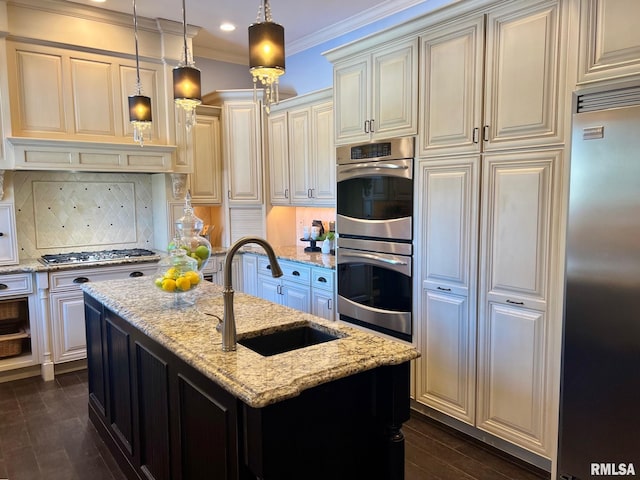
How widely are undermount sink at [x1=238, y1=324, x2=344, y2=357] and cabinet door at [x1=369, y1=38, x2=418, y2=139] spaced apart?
1594 mm

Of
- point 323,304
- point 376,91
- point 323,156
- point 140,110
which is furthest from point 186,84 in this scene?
point 323,304

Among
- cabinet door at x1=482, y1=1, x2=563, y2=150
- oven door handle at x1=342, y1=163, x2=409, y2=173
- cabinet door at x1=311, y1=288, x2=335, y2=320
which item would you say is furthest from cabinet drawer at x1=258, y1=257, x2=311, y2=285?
cabinet door at x1=482, y1=1, x2=563, y2=150

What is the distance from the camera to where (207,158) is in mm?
4848

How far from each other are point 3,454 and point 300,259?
2488 millimetres

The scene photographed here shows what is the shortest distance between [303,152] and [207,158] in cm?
118

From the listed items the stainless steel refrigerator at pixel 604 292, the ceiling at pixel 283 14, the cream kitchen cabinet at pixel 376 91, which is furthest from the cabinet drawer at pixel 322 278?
the ceiling at pixel 283 14

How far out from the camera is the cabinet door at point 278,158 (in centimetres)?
457

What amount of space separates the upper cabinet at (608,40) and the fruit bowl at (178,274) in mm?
2086

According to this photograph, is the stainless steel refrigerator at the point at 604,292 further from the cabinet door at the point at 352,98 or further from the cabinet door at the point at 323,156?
the cabinet door at the point at 323,156

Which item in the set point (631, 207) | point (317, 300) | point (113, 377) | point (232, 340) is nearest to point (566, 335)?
point (631, 207)

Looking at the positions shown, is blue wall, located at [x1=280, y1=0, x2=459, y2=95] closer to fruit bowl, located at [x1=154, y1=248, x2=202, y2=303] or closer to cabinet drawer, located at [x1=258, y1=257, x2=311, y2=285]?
cabinet drawer, located at [x1=258, y1=257, x2=311, y2=285]

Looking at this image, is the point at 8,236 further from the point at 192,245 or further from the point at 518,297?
the point at 518,297

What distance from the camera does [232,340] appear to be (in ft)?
5.35

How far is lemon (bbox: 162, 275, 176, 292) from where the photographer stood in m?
2.14
